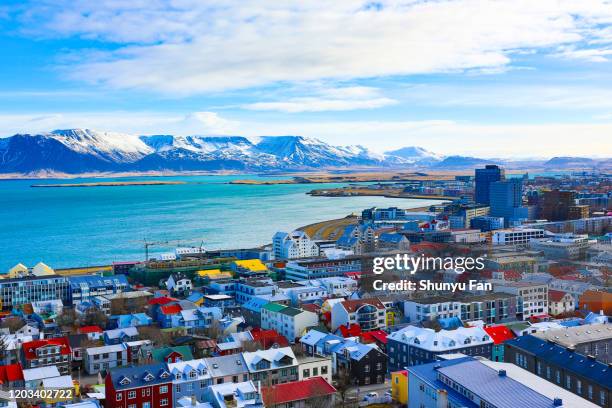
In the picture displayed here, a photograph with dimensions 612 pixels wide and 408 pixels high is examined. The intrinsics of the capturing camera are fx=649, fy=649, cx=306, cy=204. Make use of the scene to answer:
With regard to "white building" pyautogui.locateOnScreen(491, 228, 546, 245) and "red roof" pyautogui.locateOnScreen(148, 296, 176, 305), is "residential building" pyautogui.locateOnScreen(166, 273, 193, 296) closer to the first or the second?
"red roof" pyautogui.locateOnScreen(148, 296, 176, 305)

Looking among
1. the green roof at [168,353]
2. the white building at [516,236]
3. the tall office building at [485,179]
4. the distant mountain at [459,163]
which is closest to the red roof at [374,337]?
the green roof at [168,353]

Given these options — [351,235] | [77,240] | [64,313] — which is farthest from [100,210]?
[64,313]

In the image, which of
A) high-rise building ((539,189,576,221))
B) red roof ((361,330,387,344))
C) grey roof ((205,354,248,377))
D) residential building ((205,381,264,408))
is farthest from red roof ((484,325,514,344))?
high-rise building ((539,189,576,221))

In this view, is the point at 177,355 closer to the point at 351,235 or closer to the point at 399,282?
the point at 399,282

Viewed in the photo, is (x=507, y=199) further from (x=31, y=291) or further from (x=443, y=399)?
(x=443, y=399)

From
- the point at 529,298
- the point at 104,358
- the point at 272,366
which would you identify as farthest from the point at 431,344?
the point at 104,358
